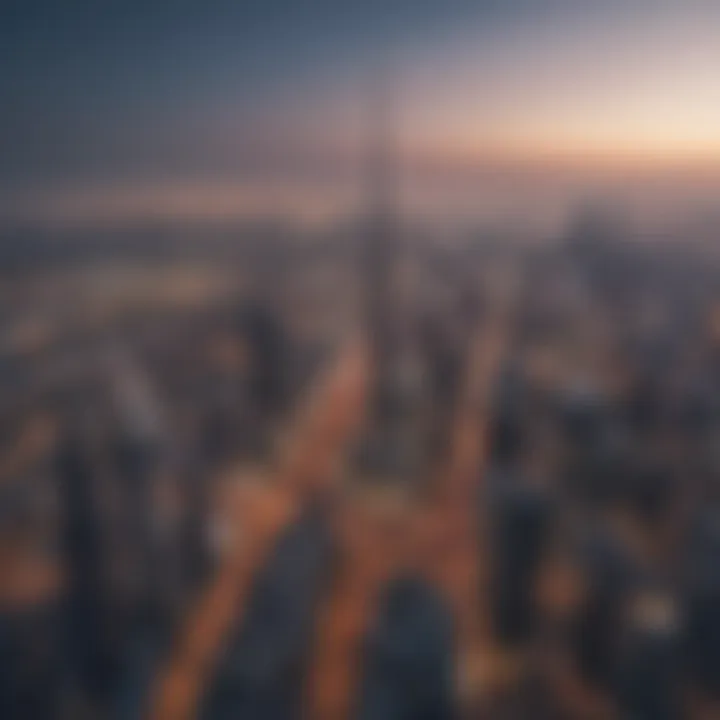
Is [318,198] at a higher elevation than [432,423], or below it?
higher

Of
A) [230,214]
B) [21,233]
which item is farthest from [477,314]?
[21,233]

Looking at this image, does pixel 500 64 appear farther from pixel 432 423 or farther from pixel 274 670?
pixel 274 670

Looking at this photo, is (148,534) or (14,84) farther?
(148,534)

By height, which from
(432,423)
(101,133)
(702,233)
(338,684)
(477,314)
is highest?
(101,133)

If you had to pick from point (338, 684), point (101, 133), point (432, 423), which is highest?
point (101, 133)

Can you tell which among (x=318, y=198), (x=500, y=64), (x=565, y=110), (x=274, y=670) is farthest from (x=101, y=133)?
(x=274, y=670)

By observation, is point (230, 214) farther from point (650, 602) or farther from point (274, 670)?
point (650, 602)

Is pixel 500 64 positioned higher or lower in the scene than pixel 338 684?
higher

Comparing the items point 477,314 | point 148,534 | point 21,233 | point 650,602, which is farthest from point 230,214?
point 650,602
